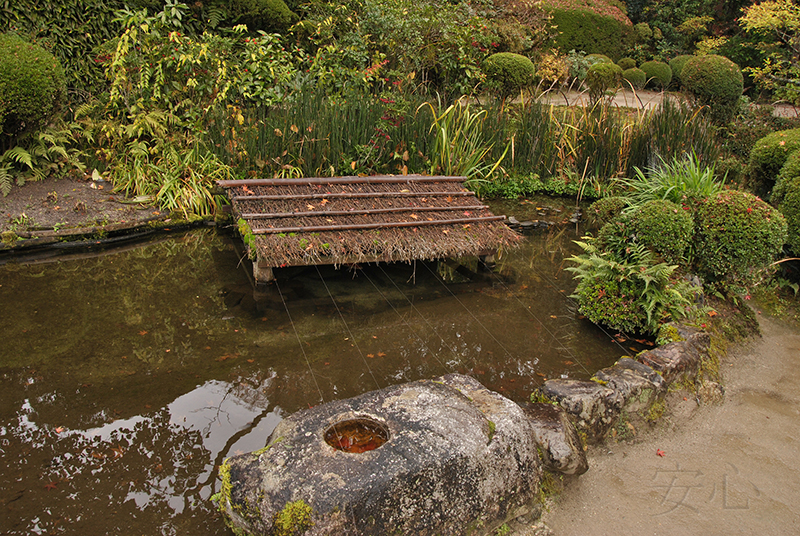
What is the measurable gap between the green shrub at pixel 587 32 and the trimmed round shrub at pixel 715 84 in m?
5.54

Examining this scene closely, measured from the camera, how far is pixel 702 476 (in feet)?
9.35

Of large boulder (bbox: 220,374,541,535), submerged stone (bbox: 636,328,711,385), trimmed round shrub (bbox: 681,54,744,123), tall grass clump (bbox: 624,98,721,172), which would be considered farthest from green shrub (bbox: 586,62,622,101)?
large boulder (bbox: 220,374,541,535)

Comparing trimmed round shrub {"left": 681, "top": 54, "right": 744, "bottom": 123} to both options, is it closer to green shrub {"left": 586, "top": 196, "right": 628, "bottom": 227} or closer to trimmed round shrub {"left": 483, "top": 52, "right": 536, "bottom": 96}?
trimmed round shrub {"left": 483, "top": 52, "right": 536, "bottom": 96}

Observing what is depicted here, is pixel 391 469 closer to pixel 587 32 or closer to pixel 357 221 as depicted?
pixel 357 221

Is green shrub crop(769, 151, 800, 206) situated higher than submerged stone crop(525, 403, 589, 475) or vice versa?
green shrub crop(769, 151, 800, 206)

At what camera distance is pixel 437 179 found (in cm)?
555

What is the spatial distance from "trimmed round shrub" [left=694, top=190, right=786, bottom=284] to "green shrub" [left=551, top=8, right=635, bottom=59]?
11.6 m

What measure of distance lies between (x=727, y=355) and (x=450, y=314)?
6.83 feet

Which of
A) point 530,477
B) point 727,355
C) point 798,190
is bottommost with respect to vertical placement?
point 727,355

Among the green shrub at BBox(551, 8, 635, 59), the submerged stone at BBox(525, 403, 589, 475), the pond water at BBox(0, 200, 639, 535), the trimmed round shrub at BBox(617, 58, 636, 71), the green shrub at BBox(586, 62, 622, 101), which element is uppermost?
the green shrub at BBox(551, 8, 635, 59)

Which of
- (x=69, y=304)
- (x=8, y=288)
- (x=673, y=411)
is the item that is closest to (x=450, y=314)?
(x=673, y=411)

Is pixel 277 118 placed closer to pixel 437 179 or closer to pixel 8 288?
pixel 437 179

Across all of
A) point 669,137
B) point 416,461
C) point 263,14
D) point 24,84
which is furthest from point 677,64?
point 416,461

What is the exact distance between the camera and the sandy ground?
8.37 ft
